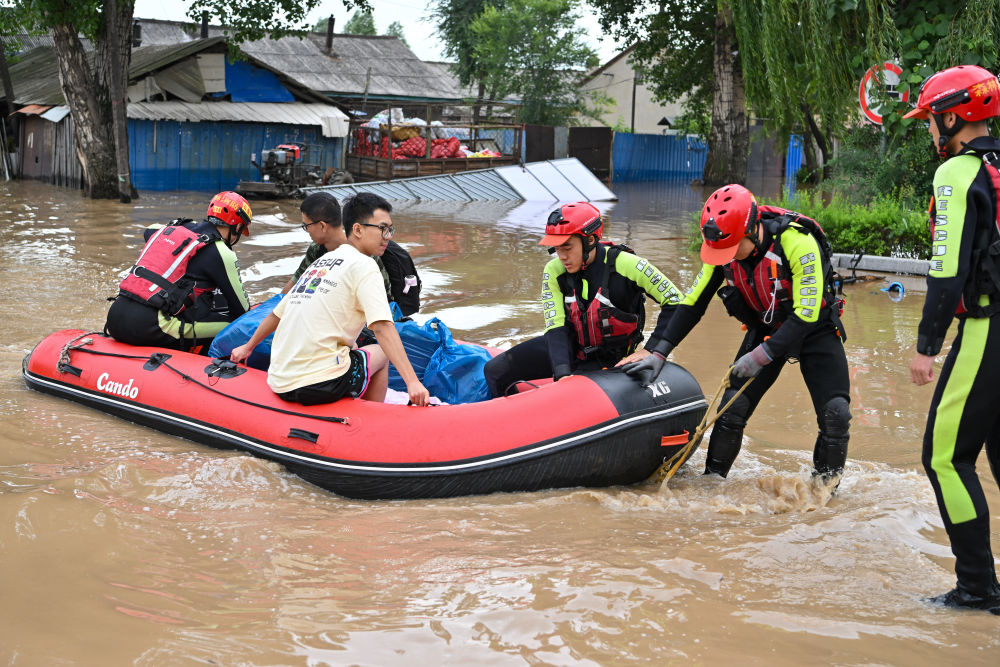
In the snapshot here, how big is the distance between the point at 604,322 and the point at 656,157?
27403 mm

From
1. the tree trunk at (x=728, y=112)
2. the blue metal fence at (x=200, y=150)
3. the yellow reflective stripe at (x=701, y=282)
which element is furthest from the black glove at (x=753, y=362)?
the blue metal fence at (x=200, y=150)

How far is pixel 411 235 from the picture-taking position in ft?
47.3

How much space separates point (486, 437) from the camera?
14.5 feet

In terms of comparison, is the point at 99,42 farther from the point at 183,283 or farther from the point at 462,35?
the point at 462,35

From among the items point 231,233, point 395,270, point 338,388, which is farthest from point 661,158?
point 338,388

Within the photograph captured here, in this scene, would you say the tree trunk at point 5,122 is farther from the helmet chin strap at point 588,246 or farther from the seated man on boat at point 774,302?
the seated man on boat at point 774,302

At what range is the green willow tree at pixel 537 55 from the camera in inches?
1210

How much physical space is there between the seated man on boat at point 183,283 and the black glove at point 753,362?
9.79 ft

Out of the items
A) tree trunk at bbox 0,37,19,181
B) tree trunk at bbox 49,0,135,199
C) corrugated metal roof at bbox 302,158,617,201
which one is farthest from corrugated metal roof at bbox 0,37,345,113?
corrugated metal roof at bbox 302,158,617,201

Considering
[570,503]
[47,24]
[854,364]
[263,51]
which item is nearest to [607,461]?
[570,503]

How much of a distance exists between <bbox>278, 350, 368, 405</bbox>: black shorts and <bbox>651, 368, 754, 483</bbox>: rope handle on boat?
156cm

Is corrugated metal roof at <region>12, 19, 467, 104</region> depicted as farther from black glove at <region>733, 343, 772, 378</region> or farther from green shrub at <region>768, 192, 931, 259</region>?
black glove at <region>733, 343, 772, 378</region>

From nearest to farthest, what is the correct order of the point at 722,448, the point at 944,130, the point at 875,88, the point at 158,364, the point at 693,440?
the point at 944,130 < the point at 693,440 < the point at 722,448 < the point at 158,364 < the point at 875,88

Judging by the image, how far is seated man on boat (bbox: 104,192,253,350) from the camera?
5594 millimetres
